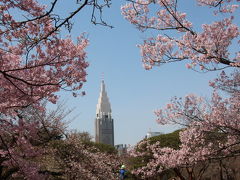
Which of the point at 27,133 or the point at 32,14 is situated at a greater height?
the point at 32,14

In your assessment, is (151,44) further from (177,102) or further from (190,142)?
(190,142)

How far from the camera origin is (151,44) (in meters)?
7.72

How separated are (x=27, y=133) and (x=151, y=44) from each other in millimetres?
3889

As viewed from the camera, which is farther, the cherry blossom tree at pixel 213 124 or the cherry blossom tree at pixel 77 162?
the cherry blossom tree at pixel 77 162

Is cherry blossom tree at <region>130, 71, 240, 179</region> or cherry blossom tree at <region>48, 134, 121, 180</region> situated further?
cherry blossom tree at <region>48, 134, 121, 180</region>

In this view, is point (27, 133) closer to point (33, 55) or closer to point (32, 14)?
point (33, 55)

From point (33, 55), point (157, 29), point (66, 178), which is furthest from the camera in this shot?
point (66, 178)

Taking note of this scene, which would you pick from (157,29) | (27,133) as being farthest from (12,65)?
(157,29)

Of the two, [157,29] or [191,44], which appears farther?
[157,29]

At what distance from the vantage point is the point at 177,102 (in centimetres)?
948

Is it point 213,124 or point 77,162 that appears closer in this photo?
point 213,124

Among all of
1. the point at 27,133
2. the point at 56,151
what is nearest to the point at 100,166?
the point at 56,151

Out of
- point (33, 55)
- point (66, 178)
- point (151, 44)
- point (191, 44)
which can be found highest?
point (151, 44)

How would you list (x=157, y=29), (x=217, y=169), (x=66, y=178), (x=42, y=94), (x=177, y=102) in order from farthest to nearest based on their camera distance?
(x=217, y=169)
(x=66, y=178)
(x=177, y=102)
(x=157, y=29)
(x=42, y=94)
